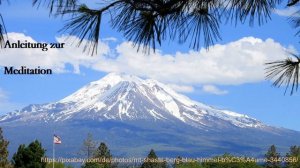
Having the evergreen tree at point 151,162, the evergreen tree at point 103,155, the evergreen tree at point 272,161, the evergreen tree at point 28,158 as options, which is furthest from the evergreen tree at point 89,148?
the evergreen tree at point 28,158

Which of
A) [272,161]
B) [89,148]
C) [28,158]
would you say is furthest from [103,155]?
[28,158]

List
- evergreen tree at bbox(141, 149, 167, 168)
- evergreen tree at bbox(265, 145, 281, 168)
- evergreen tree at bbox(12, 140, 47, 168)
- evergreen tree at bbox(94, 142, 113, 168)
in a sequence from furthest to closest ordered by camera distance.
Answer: evergreen tree at bbox(141, 149, 167, 168), evergreen tree at bbox(265, 145, 281, 168), evergreen tree at bbox(94, 142, 113, 168), evergreen tree at bbox(12, 140, 47, 168)

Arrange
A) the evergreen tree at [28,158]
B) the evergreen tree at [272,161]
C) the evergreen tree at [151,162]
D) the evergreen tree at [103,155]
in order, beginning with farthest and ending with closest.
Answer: the evergreen tree at [151,162]
the evergreen tree at [272,161]
the evergreen tree at [103,155]
the evergreen tree at [28,158]

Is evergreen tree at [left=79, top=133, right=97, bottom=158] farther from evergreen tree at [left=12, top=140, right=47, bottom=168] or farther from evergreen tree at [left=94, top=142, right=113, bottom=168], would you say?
evergreen tree at [left=12, top=140, right=47, bottom=168]

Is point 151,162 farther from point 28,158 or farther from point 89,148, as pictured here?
point 28,158

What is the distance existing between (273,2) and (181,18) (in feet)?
2.53

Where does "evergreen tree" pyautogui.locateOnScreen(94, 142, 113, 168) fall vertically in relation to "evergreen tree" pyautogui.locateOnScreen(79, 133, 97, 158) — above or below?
below

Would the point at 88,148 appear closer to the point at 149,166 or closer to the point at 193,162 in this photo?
Answer: the point at 149,166

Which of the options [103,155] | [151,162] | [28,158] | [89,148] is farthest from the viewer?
[89,148]

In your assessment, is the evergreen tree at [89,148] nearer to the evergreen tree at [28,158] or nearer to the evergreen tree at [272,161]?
the evergreen tree at [272,161]

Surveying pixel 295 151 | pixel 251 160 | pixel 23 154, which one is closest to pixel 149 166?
pixel 251 160

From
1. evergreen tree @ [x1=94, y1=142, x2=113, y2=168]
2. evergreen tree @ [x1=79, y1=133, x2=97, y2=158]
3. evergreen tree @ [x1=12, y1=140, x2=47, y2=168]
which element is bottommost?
evergreen tree @ [x1=12, y1=140, x2=47, y2=168]

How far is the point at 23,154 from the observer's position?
231ft

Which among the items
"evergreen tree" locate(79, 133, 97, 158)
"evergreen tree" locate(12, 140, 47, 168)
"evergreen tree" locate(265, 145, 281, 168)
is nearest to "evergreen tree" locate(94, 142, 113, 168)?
"evergreen tree" locate(79, 133, 97, 158)
